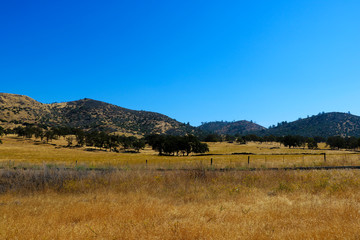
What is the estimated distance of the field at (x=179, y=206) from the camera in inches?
244

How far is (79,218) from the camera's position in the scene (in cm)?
753

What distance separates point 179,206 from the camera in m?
8.88

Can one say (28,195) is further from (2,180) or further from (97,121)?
(97,121)

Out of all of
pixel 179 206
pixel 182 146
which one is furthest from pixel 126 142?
pixel 179 206

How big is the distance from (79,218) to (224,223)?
4.41 m

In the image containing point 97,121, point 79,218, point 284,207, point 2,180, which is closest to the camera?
point 79,218

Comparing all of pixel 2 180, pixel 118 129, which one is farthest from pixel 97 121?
pixel 2 180

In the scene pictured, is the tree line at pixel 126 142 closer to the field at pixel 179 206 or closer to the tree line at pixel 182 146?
the tree line at pixel 182 146

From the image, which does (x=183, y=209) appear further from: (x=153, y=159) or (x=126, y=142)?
(x=126, y=142)

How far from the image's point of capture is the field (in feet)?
20.3

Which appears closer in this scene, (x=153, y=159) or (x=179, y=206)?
(x=179, y=206)

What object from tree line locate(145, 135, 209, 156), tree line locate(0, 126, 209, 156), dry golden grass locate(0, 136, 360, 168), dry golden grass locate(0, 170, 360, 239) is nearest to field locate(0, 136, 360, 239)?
dry golden grass locate(0, 170, 360, 239)

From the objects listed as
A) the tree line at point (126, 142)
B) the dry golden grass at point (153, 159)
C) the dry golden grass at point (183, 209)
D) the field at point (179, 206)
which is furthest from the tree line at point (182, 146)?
the dry golden grass at point (183, 209)

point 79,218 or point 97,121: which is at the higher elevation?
point 97,121
